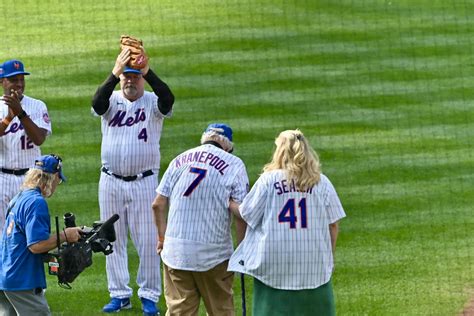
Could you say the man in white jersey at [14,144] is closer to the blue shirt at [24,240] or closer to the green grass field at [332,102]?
the green grass field at [332,102]

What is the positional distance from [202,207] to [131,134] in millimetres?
1574

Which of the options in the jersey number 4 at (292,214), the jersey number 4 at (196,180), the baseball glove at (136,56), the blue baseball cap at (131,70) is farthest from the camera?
the blue baseball cap at (131,70)

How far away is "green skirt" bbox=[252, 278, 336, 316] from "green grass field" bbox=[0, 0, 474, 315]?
6.45 ft

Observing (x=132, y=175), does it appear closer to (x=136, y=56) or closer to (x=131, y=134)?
(x=131, y=134)

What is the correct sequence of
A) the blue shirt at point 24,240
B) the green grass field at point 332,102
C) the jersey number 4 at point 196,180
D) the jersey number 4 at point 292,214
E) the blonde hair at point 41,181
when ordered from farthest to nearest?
1. the green grass field at point 332,102
2. the jersey number 4 at point 196,180
3. the blonde hair at point 41,181
4. the blue shirt at point 24,240
5. the jersey number 4 at point 292,214

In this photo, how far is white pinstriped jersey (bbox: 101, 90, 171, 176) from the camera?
27.0 ft

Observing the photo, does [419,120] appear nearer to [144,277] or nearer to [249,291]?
[249,291]

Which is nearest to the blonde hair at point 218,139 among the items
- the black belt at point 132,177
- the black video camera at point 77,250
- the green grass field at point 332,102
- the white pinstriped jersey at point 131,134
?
the black video camera at point 77,250

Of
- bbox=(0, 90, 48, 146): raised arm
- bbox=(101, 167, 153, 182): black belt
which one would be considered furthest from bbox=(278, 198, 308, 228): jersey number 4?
bbox=(0, 90, 48, 146): raised arm

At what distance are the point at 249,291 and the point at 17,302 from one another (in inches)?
101

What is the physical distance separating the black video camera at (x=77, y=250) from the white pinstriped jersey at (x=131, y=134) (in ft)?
3.47

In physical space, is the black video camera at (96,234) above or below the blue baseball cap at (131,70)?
below

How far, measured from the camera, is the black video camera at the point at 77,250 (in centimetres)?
685

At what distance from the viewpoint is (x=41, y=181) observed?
681 cm
